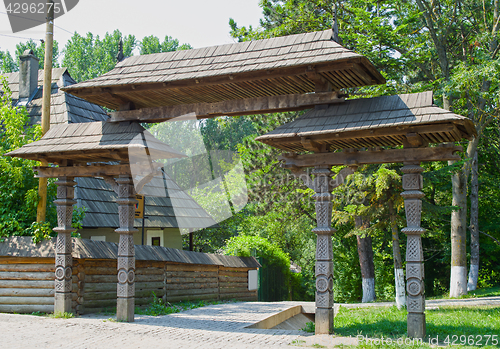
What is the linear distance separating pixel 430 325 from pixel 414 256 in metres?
2.16

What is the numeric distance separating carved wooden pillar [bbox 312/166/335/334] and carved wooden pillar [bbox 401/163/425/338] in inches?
45.8

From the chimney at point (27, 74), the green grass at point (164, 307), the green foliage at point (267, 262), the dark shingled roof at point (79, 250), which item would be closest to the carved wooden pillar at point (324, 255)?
the green grass at point (164, 307)

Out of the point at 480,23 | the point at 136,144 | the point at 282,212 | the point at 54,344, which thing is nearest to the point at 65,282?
the point at 54,344

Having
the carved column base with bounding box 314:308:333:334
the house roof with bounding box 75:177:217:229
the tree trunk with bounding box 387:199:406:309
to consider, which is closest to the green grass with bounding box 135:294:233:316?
the house roof with bounding box 75:177:217:229

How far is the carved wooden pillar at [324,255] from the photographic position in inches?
275

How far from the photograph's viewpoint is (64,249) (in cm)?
885

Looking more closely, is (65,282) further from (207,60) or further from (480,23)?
(480,23)

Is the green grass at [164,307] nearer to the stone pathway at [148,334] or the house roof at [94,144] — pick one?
the stone pathway at [148,334]

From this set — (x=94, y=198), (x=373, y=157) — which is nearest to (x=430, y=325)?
(x=373, y=157)

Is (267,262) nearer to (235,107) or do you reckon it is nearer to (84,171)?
(84,171)

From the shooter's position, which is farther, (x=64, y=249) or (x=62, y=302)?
(x=64, y=249)

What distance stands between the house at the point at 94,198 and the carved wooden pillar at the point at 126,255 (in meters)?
3.75

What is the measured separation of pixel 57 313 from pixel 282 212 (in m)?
11.3

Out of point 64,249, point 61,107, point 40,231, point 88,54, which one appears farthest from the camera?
point 88,54
